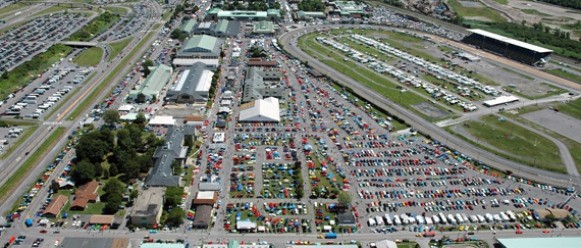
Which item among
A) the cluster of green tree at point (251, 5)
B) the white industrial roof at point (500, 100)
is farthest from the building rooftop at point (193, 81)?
the cluster of green tree at point (251, 5)

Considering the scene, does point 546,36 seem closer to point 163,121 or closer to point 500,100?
point 500,100

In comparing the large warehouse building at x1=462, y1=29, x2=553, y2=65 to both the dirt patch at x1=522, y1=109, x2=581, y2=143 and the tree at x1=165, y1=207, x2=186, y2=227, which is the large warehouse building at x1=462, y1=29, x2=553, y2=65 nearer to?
the dirt patch at x1=522, y1=109, x2=581, y2=143

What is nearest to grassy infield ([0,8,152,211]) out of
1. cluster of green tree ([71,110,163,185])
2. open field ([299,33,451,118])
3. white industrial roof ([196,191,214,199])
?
cluster of green tree ([71,110,163,185])

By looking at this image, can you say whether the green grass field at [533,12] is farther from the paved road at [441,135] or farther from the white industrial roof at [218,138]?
the white industrial roof at [218,138]

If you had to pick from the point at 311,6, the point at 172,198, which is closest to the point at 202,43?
the point at 311,6

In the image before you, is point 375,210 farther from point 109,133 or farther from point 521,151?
point 109,133
